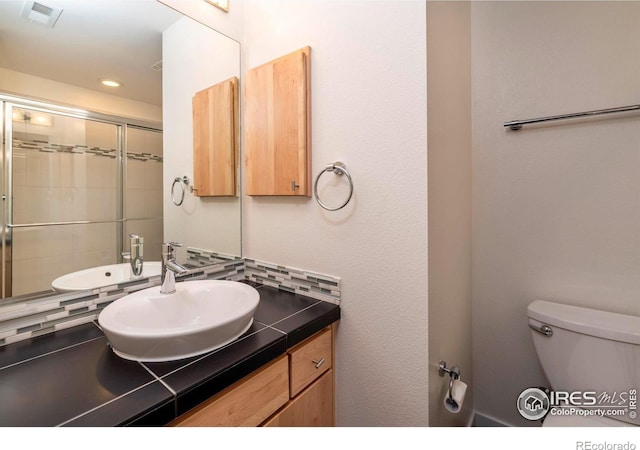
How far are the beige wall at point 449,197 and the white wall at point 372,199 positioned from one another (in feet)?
0.16

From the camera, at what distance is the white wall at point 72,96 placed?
798 millimetres

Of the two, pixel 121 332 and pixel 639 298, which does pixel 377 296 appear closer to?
pixel 121 332

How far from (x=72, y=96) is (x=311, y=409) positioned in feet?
4.35

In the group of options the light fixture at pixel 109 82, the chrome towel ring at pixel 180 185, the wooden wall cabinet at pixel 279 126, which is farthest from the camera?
the chrome towel ring at pixel 180 185

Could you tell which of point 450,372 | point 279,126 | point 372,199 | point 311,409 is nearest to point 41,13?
point 279,126

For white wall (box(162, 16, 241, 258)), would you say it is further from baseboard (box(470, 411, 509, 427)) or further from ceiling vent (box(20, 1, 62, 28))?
baseboard (box(470, 411, 509, 427))

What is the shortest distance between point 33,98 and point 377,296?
125cm

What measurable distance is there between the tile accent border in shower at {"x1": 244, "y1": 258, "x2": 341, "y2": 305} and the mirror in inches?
6.3

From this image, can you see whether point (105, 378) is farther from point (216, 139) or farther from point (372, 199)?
point (216, 139)

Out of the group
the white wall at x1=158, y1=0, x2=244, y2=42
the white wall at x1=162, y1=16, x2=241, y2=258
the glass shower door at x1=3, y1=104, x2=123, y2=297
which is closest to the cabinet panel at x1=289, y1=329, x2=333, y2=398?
the white wall at x1=162, y1=16, x2=241, y2=258

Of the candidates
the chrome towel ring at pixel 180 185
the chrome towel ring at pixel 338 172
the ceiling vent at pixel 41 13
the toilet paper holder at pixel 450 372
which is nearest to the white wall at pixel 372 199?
the chrome towel ring at pixel 338 172

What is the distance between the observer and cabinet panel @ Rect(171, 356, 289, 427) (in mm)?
636

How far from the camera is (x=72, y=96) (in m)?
0.90

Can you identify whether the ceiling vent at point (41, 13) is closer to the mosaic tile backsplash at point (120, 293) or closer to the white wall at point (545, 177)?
the mosaic tile backsplash at point (120, 293)
